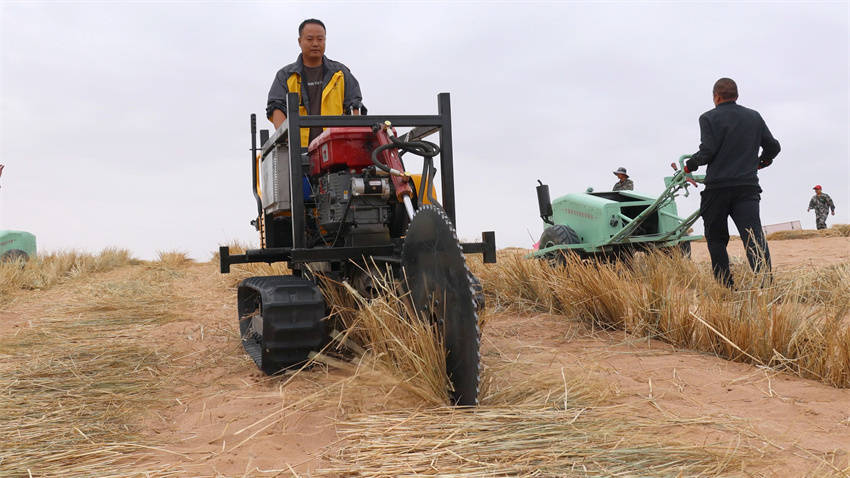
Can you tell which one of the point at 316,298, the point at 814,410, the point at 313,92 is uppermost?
the point at 313,92

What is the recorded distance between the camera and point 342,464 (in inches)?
90.4

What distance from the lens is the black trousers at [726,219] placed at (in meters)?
5.57

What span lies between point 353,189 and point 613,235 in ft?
15.9

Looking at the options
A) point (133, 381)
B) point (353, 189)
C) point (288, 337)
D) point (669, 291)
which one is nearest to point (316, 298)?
point (288, 337)

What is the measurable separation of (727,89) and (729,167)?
30.3 inches

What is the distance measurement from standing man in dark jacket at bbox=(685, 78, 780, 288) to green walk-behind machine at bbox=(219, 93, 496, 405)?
9.76ft

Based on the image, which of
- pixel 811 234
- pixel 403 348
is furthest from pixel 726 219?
pixel 811 234

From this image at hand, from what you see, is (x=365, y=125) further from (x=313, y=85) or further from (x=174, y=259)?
(x=174, y=259)

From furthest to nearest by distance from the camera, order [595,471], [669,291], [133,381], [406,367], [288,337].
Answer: [669,291]
[133,381]
[288,337]
[406,367]
[595,471]

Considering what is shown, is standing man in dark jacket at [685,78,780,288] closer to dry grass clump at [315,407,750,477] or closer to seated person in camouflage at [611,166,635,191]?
dry grass clump at [315,407,750,477]

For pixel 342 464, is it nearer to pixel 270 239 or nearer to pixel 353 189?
pixel 353 189

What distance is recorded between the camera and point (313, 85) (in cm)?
487

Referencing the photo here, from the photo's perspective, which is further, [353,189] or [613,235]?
[613,235]

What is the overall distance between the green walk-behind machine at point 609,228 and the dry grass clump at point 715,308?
4.29ft
